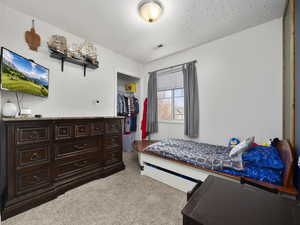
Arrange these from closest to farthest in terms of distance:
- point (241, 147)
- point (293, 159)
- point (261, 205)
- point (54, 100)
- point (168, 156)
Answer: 1. point (261, 205)
2. point (293, 159)
3. point (241, 147)
4. point (168, 156)
5. point (54, 100)

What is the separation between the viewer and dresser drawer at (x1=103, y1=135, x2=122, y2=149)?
2.24 m

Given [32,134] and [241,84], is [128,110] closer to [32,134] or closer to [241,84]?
[32,134]

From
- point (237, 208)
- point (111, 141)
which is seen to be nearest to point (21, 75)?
point (111, 141)

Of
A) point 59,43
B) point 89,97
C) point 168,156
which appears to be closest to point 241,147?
point 168,156

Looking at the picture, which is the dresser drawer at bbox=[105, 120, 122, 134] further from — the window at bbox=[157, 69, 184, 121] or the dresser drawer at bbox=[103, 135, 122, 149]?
the window at bbox=[157, 69, 184, 121]

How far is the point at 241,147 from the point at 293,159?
483 millimetres

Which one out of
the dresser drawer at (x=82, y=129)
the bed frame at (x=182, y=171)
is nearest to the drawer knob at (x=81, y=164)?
the dresser drawer at (x=82, y=129)

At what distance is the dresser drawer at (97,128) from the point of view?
206 cm

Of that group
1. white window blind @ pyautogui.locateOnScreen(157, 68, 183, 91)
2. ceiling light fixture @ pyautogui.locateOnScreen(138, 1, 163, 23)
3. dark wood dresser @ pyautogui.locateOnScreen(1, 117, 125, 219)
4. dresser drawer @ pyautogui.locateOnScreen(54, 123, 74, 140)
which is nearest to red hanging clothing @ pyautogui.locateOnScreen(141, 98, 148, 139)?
white window blind @ pyautogui.locateOnScreen(157, 68, 183, 91)

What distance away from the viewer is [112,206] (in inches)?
58.2

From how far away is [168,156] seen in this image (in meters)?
1.96

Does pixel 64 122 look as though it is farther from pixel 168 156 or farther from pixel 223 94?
pixel 223 94

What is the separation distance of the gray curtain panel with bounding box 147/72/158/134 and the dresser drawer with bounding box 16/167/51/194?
2.38 meters

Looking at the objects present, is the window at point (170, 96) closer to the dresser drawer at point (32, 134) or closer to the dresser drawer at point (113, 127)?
the dresser drawer at point (113, 127)
